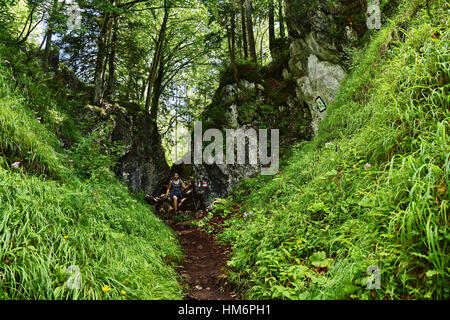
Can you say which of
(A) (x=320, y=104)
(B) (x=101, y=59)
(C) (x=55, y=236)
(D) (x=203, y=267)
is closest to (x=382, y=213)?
(D) (x=203, y=267)

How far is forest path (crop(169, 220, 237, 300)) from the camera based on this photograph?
3102 mm

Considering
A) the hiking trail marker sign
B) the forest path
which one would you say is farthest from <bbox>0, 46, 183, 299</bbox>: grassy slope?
the hiking trail marker sign

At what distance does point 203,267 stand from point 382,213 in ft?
10.1

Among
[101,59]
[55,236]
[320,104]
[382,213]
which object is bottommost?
[55,236]

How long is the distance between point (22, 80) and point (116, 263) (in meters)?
4.91

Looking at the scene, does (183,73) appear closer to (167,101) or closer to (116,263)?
(167,101)

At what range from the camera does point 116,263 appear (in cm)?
254

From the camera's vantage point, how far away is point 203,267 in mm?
4188

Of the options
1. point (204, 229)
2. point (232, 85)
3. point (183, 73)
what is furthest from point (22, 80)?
point (183, 73)

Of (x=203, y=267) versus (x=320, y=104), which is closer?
(x=203, y=267)

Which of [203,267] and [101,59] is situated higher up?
[101,59]

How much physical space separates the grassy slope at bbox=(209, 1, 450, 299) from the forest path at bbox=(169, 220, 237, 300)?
0.29m

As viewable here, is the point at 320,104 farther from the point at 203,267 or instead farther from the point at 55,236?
the point at 55,236

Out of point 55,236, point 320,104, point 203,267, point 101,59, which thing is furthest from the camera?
point 320,104
